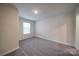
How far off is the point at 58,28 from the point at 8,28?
129 cm

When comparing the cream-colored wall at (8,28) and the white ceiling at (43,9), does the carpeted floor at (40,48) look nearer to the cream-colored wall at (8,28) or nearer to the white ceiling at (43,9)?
the cream-colored wall at (8,28)

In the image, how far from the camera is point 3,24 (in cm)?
164

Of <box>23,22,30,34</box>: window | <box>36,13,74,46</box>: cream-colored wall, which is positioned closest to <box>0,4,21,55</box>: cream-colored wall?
<box>23,22,30,34</box>: window

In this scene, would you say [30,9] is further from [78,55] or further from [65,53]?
[78,55]

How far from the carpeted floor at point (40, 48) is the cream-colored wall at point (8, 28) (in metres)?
0.19

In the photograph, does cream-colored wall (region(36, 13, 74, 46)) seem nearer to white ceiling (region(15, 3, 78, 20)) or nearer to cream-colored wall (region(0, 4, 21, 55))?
white ceiling (region(15, 3, 78, 20))

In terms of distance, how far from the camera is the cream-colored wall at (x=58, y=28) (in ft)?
5.81

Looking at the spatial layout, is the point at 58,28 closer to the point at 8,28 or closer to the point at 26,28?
the point at 26,28

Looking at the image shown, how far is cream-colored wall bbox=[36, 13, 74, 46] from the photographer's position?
5.81 ft

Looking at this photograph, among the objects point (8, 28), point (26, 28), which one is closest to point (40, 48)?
point (26, 28)

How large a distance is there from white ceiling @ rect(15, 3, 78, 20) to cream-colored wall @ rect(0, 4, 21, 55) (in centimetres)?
20

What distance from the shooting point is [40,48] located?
5.90 feet

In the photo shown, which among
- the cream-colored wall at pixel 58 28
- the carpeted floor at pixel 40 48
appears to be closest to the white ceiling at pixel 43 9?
the cream-colored wall at pixel 58 28

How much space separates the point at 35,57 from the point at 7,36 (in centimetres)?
87
